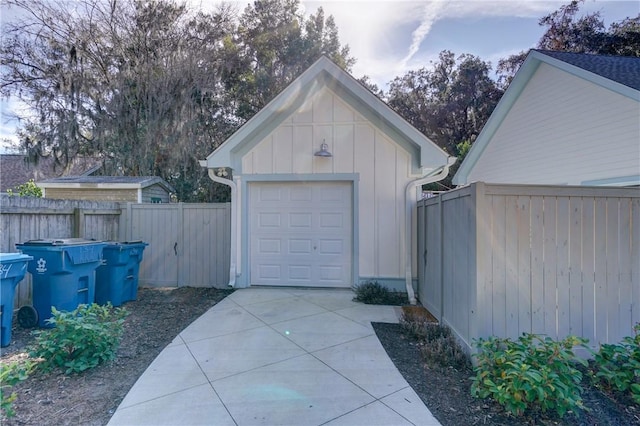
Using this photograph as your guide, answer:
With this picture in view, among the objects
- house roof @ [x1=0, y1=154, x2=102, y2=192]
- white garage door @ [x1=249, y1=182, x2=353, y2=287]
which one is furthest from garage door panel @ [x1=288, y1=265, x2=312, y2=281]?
house roof @ [x1=0, y1=154, x2=102, y2=192]

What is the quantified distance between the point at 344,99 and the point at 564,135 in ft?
18.6

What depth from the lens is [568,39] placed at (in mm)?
15945

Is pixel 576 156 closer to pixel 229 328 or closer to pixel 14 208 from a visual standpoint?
pixel 229 328

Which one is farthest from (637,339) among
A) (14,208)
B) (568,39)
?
(568,39)

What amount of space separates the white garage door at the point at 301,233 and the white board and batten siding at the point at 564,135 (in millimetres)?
5506

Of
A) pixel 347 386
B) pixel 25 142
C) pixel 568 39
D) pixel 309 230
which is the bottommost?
pixel 347 386

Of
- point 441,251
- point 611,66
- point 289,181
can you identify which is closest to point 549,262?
point 441,251

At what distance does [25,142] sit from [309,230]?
14.6 meters

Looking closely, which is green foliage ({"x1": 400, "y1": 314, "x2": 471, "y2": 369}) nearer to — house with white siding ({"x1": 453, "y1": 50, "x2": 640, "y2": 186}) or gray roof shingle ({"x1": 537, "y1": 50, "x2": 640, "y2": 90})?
house with white siding ({"x1": 453, "y1": 50, "x2": 640, "y2": 186})

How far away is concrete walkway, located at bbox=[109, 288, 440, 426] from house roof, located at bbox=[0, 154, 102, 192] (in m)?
14.8

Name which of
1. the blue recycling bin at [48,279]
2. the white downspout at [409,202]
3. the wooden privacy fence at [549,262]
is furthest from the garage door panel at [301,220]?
the blue recycling bin at [48,279]

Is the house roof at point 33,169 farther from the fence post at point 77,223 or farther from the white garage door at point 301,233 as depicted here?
the white garage door at point 301,233

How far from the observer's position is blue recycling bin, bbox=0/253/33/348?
11.7ft

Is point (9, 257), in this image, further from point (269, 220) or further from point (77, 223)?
point (269, 220)
